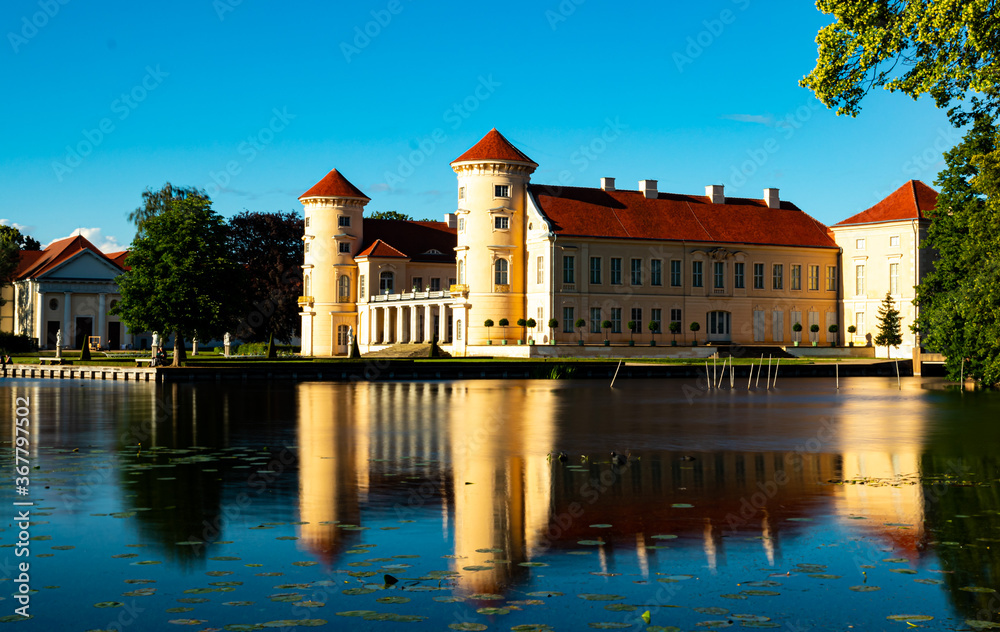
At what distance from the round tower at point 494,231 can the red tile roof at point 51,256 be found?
41.6 meters

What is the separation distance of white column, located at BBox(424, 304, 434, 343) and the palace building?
16 cm

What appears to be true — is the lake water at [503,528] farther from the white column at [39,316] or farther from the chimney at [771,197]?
the white column at [39,316]

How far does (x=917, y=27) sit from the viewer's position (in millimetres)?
20562

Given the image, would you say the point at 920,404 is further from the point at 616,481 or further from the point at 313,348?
the point at 313,348

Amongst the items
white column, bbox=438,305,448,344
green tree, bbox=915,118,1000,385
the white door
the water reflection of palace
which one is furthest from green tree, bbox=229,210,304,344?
the water reflection of palace

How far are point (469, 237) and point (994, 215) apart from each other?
147ft

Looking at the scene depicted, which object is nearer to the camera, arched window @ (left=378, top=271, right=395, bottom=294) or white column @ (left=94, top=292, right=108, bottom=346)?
→ arched window @ (left=378, top=271, right=395, bottom=294)

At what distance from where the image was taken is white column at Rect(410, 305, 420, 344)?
8125cm

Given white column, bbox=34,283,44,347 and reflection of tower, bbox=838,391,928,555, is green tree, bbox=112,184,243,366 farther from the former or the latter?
white column, bbox=34,283,44,347

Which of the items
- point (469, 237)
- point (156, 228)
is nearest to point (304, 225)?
point (469, 237)

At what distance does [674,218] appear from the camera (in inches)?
3204

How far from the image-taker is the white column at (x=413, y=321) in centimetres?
8125

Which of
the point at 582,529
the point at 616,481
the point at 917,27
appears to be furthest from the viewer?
the point at 917,27

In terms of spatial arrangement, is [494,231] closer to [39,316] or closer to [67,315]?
[67,315]
